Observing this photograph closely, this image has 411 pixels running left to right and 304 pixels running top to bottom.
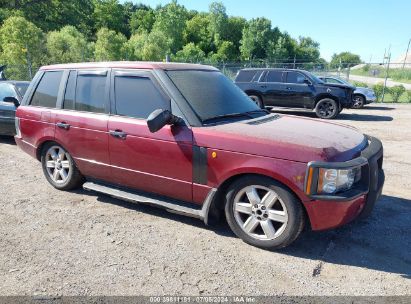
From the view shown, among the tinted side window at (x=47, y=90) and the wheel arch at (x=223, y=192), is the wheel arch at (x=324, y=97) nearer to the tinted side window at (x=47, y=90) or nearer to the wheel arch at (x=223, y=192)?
the tinted side window at (x=47, y=90)

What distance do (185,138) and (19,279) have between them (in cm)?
198

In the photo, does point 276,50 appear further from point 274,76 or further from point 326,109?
point 326,109

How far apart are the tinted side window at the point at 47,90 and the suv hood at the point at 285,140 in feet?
8.21

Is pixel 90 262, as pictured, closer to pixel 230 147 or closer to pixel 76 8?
pixel 230 147

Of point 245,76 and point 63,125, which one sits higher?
point 245,76

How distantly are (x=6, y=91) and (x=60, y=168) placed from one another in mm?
4407

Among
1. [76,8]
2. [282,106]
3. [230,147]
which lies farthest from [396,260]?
[76,8]

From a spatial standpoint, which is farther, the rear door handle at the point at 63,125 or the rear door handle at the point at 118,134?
the rear door handle at the point at 63,125

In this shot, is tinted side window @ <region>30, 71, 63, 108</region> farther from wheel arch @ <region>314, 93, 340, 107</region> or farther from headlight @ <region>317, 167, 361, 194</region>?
wheel arch @ <region>314, 93, 340, 107</region>

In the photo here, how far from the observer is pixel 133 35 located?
77.2 m

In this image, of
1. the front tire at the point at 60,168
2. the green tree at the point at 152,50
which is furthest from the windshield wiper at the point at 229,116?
the green tree at the point at 152,50

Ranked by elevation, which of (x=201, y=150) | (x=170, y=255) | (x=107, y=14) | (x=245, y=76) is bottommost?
(x=170, y=255)

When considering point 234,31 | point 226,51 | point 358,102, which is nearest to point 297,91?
point 358,102

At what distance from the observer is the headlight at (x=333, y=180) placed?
317cm
